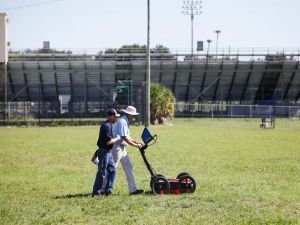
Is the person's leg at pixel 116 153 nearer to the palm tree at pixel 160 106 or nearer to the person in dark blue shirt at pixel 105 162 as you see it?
the person in dark blue shirt at pixel 105 162

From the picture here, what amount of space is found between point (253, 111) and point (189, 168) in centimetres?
3630

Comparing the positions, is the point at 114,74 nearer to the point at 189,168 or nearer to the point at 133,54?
the point at 133,54

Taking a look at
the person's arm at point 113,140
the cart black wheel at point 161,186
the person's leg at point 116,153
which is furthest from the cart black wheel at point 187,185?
the person's arm at point 113,140

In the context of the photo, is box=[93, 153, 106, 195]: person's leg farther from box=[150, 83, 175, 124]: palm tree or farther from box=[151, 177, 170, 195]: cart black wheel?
box=[150, 83, 175, 124]: palm tree

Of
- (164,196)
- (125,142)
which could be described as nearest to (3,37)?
(125,142)

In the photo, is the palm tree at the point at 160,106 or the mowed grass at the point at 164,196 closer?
the mowed grass at the point at 164,196

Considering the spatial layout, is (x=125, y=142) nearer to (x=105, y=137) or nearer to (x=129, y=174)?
(x=105, y=137)

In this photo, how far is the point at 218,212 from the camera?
10188 millimetres

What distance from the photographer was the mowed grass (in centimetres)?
988

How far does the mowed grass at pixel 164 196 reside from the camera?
32.4 ft

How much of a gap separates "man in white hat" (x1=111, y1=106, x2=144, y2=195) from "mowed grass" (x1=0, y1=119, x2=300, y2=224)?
0.34m

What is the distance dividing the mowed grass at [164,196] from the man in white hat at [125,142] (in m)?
0.34

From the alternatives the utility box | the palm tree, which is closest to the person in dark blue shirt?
the palm tree

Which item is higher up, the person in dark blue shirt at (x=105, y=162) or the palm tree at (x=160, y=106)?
the person in dark blue shirt at (x=105, y=162)
